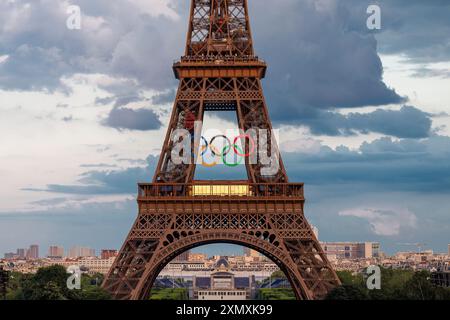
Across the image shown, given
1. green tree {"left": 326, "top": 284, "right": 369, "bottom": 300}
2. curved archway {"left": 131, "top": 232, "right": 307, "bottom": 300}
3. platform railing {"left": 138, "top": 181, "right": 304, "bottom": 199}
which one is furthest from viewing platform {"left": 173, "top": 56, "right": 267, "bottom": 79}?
green tree {"left": 326, "top": 284, "right": 369, "bottom": 300}

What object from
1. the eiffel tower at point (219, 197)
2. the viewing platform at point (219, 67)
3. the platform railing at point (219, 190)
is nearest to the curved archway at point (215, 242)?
the eiffel tower at point (219, 197)

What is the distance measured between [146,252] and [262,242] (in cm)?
831

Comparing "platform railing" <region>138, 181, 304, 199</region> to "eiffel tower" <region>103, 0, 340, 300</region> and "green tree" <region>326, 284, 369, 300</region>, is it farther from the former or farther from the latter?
"green tree" <region>326, 284, 369, 300</region>

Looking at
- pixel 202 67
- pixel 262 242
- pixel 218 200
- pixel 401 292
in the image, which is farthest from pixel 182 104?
pixel 401 292

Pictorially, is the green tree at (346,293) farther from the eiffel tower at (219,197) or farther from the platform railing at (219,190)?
the platform railing at (219,190)

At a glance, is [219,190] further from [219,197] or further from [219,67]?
[219,67]

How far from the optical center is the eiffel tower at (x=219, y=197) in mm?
61031

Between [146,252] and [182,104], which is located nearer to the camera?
[146,252]

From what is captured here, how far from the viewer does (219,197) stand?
62.8 meters
